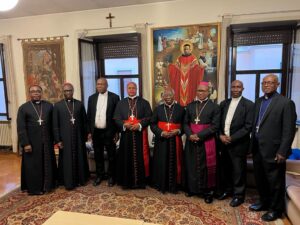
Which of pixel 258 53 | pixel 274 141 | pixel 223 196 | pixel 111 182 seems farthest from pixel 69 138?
pixel 258 53

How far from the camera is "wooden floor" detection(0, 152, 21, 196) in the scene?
3540 millimetres

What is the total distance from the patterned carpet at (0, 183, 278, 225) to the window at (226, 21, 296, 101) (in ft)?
5.95

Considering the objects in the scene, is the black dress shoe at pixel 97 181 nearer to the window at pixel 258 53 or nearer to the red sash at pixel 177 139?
the red sash at pixel 177 139

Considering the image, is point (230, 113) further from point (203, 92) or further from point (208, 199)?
point (208, 199)

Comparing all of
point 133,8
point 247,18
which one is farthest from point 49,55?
point 247,18

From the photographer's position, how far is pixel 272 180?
2.54m

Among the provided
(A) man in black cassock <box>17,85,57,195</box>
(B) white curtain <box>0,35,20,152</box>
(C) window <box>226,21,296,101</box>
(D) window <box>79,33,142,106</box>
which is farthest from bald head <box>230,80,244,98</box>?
(B) white curtain <box>0,35,20,152</box>

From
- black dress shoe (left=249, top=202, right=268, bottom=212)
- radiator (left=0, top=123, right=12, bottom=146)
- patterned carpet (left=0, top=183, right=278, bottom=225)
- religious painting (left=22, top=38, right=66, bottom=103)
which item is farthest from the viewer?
radiator (left=0, top=123, right=12, bottom=146)

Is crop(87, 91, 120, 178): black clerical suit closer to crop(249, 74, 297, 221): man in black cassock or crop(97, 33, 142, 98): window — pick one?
crop(97, 33, 142, 98): window

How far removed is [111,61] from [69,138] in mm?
1975

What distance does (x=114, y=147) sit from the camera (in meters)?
3.48

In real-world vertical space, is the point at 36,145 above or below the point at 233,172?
above

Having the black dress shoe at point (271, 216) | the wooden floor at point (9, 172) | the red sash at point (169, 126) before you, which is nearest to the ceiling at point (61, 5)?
the red sash at point (169, 126)

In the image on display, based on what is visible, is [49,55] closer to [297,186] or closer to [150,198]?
[150,198]
